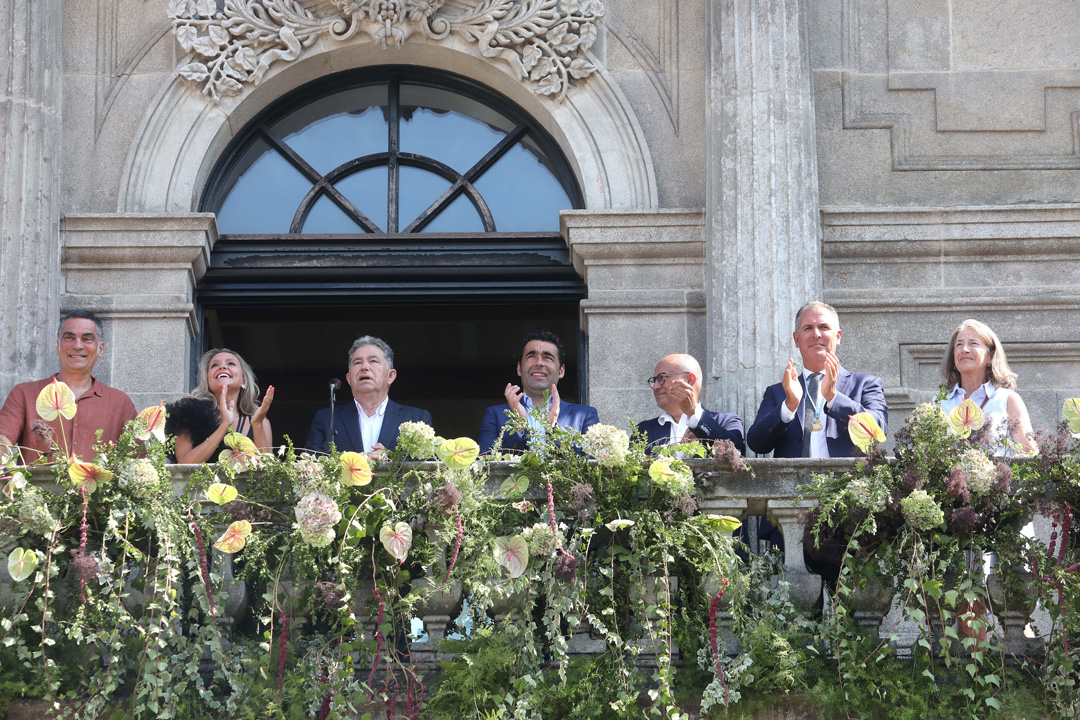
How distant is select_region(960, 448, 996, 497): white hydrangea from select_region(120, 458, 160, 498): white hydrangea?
10.7ft

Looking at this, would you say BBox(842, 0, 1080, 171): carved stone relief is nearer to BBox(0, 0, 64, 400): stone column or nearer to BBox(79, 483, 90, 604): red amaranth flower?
BBox(0, 0, 64, 400): stone column

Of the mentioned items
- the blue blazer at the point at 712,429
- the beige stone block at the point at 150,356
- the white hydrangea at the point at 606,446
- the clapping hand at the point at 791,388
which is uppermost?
the beige stone block at the point at 150,356

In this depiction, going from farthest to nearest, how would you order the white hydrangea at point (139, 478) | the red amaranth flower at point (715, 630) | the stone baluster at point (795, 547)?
1. the stone baluster at point (795, 547)
2. the white hydrangea at point (139, 478)
3. the red amaranth flower at point (715, 630)

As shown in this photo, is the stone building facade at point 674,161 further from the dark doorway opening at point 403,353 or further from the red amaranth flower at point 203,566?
the red amaranth flower at point 203,566

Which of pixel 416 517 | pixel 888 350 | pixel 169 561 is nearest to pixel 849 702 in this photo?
pixel 416 517

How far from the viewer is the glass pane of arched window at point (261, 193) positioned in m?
10.1

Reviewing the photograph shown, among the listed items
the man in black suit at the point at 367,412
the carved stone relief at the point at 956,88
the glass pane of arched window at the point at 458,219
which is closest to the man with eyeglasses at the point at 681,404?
the man in black suit at the point at 367,412

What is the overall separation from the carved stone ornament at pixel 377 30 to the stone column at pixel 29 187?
83cm

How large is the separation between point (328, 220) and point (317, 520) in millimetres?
4266

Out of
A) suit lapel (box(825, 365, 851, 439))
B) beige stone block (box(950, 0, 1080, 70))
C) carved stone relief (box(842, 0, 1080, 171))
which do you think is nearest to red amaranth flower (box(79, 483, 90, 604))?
suit lapel (box(825, 365, 851, 439))

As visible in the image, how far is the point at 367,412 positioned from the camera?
809 centimetres

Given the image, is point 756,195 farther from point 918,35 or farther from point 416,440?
point 416,440

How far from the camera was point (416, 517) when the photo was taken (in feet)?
21.1

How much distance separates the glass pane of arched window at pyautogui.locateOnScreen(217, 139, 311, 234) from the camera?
10.1 m
